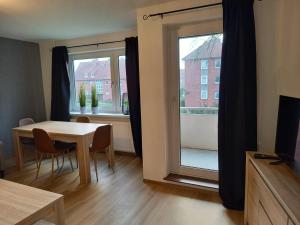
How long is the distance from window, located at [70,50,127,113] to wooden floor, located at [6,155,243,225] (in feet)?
4.93

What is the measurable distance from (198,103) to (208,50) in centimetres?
67

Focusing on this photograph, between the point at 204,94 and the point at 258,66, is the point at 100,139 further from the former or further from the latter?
the point at 258,66

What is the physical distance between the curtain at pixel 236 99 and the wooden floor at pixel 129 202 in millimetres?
300

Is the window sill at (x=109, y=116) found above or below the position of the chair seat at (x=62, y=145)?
above

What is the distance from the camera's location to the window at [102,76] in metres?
4.15

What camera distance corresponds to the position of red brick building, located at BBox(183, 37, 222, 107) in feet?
8.74

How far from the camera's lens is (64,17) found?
295cm

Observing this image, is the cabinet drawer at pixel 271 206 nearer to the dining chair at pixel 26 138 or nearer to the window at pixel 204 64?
the window at pixel 204 64

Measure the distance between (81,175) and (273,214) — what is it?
7.90ft

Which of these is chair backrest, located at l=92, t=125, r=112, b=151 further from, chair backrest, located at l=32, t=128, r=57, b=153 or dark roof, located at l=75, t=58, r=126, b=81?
dark roof, located at l=75, t=58, r=126, b=81

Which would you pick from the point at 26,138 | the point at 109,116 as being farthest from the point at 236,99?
the point at 26,138

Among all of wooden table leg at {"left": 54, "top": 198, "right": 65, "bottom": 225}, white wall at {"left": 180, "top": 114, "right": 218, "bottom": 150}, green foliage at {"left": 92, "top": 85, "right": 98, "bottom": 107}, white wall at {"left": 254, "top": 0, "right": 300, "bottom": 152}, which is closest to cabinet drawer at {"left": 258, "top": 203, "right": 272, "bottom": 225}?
white wall at {"left": 254, "top": 0, "right": 300, "bottom": 152}

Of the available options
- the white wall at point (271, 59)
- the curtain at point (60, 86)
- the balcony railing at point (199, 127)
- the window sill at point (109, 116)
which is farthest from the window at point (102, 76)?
the white wall at point (271, 59)

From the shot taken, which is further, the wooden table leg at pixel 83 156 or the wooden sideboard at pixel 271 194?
the wooden table leg at pixel 83 156
